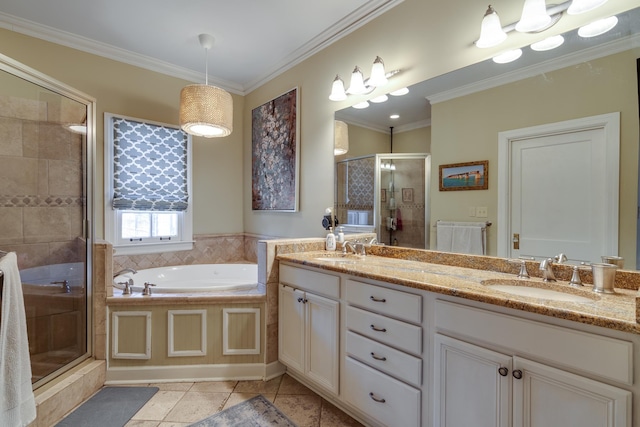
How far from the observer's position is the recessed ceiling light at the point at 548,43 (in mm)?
1409

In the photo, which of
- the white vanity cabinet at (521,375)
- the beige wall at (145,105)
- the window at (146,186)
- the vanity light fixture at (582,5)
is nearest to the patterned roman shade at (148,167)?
the window at (146,186)

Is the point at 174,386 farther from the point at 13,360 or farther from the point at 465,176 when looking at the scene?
the point at 465,176

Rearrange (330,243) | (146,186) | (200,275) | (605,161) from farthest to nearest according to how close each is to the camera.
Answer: (200,275)
(146,186)
(330,243)
(605,161)

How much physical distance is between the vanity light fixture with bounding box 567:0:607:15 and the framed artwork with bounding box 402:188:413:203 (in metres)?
1.12

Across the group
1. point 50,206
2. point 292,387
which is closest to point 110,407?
point 292,387

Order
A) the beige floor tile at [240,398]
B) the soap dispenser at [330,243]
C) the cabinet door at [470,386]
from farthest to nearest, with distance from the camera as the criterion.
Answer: the soap dispenser at [330,243] → the beige floor tile at [240,398] → the cabinet door at [470,386]

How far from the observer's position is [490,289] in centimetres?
121

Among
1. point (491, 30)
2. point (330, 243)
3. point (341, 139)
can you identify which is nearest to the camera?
point (491, 30)

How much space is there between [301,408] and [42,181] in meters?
2.25

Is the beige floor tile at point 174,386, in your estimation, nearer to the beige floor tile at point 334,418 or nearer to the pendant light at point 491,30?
the beige floor tile at point 334,418

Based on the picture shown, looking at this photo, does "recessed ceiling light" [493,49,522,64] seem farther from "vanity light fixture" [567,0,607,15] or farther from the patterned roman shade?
the patterned roman shade

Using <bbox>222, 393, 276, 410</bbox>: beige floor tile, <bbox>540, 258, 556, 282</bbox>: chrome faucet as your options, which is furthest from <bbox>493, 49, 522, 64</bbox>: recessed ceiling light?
<bbox>222, 393, 276, 410</bbox>: beige floor tile

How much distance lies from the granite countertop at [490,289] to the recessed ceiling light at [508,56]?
1093mm

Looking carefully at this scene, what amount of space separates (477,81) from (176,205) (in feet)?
9.21
